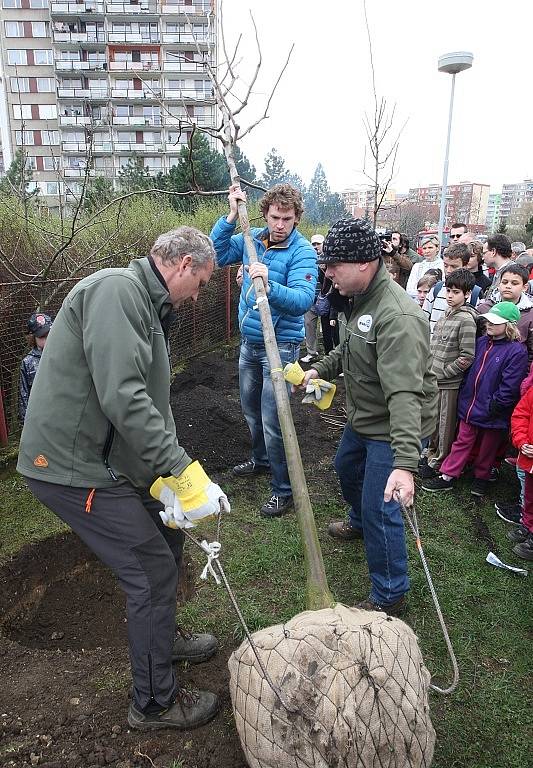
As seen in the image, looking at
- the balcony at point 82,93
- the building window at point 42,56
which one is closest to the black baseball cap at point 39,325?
the balcony at point 82,93

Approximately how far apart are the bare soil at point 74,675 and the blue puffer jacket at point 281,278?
172 cm

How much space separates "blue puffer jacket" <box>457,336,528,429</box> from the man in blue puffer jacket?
147cm

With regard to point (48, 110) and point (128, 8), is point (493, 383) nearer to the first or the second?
point (48, 110)

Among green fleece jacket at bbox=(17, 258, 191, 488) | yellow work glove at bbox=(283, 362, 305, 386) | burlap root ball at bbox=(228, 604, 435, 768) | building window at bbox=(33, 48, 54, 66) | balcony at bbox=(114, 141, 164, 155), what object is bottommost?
burlap root ball at bbox=(228, 604, 435, 768)

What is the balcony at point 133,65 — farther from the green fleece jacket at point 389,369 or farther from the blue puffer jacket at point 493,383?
the green fleece jacket at point 389,369

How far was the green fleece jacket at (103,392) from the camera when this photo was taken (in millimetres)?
1861

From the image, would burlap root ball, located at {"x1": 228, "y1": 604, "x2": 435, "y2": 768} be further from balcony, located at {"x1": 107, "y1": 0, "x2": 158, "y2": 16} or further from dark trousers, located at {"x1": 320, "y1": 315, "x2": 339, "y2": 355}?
balcony, located at {"x1": 107, "y1": 0, "x2": 158, "y2": 16}

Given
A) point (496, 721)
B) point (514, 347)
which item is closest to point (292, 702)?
point (496, 721)

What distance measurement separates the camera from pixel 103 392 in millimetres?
1868

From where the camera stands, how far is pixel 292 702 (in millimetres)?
1719

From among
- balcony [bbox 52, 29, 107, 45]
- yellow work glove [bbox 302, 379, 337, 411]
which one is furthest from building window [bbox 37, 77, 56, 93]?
yellow work glove [bbox 302, 379, 337, 411]

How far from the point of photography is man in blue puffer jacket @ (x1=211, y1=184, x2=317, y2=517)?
11.8 feet

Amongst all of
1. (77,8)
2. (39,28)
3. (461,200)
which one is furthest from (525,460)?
(461,200)

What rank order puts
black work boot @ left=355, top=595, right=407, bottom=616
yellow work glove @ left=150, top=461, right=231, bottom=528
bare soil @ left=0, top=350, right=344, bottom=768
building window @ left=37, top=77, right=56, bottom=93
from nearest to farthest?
yellow work glove @ left=150, top=461, right=231, bottom=528
bare soil @ left=0, top=350, right=344, bottom=768
black work boot @ left=355, top=595, right=407, bottom=616
building window @ left=37, top=77, right=56, bottom=93
